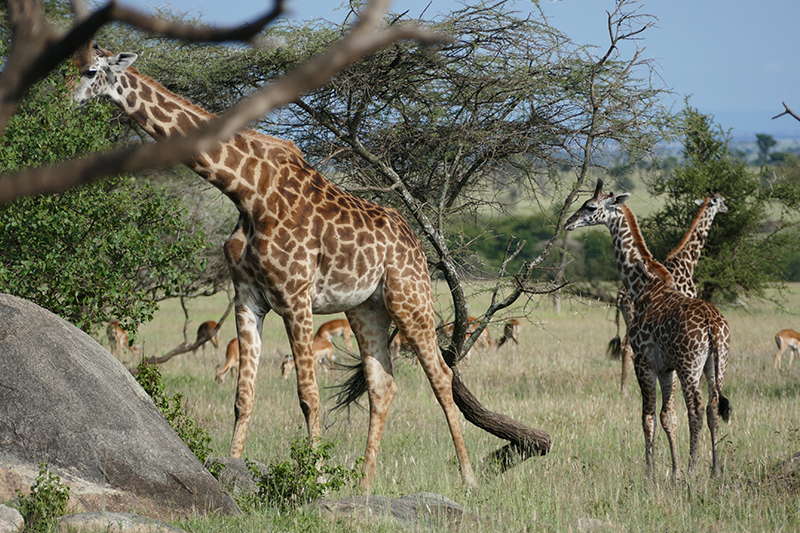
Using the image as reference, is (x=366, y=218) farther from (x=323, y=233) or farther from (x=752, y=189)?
(x=752, y=189)

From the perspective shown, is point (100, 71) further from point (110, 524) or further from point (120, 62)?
point (110, 524)

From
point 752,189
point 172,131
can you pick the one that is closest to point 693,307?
point 172,131

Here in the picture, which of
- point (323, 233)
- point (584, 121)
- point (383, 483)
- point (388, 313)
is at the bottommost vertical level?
point (383, 483)

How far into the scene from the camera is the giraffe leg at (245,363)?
609 centimetres

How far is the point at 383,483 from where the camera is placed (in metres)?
6.46

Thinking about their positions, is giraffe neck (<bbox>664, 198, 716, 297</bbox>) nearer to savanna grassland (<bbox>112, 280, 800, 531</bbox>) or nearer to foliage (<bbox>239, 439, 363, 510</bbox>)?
savanna grassland (<bbox>112, 280, 800, 531</bbox>)

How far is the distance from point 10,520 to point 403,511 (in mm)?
2290

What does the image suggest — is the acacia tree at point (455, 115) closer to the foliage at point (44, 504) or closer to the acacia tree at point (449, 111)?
the acacia tree at point (449, 111)

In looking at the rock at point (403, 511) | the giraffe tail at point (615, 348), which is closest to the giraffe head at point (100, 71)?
the rock at point (403, 511)

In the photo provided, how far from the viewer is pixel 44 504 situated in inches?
168

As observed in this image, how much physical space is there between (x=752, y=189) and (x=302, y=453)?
12.3m

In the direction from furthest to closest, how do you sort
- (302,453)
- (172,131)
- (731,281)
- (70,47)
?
(731,281) < (172,131) < (302,453) < (70,47)

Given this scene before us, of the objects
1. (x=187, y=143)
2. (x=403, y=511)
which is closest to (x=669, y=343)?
(x=403, y=511)

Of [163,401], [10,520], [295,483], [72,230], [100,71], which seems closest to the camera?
[10,520]
